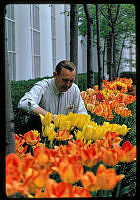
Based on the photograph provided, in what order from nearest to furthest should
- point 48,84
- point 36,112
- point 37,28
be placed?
1. point 36,112
2. point 48,84
3. point 37,28

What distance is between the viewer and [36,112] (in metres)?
2.62

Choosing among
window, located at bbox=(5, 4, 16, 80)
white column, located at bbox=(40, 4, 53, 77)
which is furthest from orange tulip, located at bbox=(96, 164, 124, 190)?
white column, located at bbox=(40, 4, 53, 77)

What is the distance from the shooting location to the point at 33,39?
1335cm

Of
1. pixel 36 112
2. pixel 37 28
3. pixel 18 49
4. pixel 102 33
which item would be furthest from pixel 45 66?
pixel 36 112

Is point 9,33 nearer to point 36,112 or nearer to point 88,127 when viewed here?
point 36,112

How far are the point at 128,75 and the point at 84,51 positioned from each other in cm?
371

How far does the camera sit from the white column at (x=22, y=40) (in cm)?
1064

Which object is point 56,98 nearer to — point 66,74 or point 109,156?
point 66,74

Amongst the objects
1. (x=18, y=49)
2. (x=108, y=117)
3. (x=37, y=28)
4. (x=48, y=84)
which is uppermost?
(x=37, y=28)

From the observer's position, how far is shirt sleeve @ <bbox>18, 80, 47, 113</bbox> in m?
2.73

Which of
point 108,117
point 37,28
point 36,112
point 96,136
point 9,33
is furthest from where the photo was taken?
point 37,28

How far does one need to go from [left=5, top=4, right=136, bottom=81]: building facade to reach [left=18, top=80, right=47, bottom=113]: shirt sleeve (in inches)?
123

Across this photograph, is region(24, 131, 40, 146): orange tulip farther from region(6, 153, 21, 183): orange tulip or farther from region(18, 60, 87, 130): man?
region(18, 60, 87, 130): man

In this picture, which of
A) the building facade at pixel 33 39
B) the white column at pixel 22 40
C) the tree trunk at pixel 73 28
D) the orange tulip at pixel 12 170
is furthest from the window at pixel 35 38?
the orange tulip at pixel 12 170
